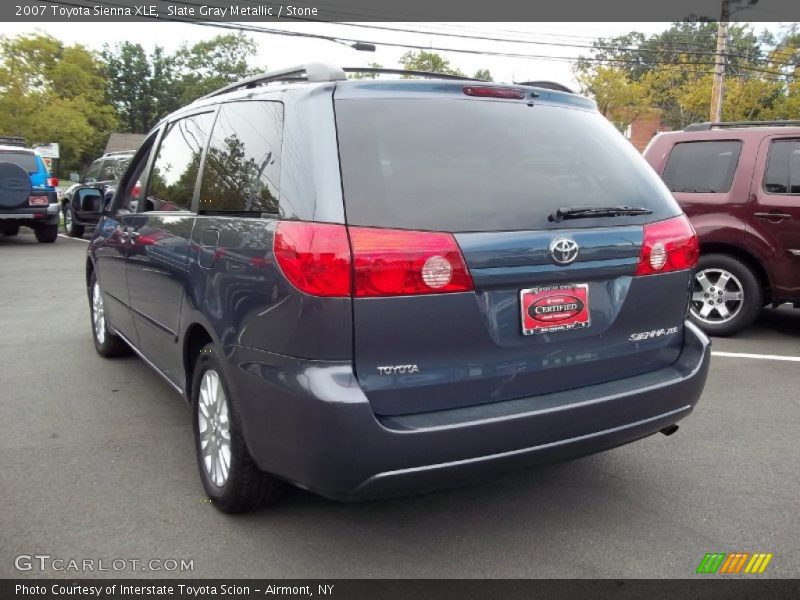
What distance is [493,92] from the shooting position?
2783 millimetres

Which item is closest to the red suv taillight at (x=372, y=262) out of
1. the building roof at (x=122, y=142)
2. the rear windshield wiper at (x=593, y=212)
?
the rear windshield wiper at (x=593, y=212)

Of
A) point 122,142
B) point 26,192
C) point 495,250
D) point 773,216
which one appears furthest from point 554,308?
point 122,142

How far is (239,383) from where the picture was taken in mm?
2607

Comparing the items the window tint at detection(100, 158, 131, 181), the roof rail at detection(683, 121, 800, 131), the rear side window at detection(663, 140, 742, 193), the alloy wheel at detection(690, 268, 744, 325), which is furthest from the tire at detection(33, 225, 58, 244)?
the alloy wheel at detection(690, 268, 744, 325)

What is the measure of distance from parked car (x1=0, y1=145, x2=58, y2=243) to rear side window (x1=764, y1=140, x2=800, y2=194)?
41.9 feet

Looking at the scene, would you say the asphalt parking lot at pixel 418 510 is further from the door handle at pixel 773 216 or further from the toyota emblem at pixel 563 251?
the door handle at pixel 773 216

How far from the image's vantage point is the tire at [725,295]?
20.6ft

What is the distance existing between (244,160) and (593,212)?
1.43m

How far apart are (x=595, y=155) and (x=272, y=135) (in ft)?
4.43

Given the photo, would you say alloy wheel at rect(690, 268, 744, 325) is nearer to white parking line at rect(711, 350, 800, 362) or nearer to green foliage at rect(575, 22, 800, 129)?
white parking line at rect(711, 350, 800, 362)

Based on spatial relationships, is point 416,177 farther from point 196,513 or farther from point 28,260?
point 28,260

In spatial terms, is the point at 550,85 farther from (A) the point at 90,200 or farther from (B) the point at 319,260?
(A) the point at 90,200

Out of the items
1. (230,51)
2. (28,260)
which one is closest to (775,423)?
(28,260)

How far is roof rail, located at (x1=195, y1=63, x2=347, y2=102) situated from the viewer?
102 inches
